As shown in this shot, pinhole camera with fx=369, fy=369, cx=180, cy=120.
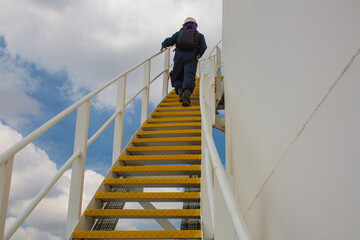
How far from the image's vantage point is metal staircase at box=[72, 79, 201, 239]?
3158 millimetres

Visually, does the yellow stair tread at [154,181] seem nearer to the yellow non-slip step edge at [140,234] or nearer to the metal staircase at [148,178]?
the metal staircase at [148,178]

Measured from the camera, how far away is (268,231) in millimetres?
1759

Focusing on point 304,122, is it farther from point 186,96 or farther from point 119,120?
point 186,96

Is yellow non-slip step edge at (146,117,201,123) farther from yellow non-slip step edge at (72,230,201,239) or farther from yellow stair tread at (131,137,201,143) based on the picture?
yellow non-slip step edge at (72,230,201,239)

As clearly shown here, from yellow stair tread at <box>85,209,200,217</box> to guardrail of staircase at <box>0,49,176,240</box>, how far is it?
19cm

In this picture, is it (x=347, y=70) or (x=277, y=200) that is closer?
(x=347, y=70)

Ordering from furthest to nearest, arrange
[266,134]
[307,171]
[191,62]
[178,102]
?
[178,102] < [191,62] < [266,134] < [307,171]

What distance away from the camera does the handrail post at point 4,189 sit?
203cm

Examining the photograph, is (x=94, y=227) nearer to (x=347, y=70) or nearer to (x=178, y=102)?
(x=347, y=70)

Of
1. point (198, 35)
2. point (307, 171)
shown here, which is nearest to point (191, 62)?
point (198, 35)

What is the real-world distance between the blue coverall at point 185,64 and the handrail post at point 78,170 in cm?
276

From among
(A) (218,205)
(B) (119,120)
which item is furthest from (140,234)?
(B) (119,120)

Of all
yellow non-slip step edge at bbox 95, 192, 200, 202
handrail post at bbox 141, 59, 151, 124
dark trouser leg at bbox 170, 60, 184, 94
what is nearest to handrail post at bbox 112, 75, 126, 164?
yellow non-slip step edge at bbox 95, 192, 200, 202

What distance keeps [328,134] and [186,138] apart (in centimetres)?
371
